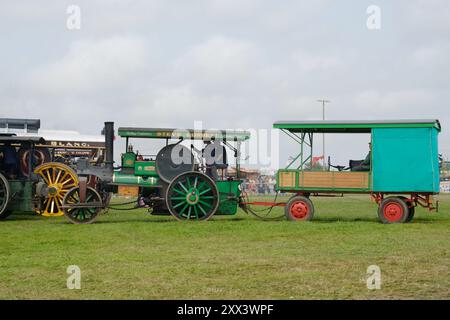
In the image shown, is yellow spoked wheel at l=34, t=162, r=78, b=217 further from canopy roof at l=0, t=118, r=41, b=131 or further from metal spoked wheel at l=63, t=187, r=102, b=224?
canopy roof at l=0, t=118, r=41, b=131

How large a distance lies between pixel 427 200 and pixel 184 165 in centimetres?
541

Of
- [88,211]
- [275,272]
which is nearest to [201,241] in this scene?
[275,272]

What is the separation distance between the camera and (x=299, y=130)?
1620 centimetres

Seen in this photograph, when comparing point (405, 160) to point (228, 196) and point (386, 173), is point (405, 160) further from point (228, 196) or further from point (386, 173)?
point (228, 196)

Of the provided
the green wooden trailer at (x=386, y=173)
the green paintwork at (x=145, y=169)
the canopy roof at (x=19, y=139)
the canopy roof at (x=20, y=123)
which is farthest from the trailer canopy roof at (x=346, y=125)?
the canopy roof at (x=20, y=123)

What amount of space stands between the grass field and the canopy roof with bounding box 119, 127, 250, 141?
2.04 m

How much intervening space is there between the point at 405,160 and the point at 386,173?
0.50 meters

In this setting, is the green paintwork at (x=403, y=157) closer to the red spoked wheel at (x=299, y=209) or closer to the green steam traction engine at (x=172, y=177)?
the red spoked wheel at (x=299, y=209)

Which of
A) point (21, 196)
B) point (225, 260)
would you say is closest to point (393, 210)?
point (225, 260)

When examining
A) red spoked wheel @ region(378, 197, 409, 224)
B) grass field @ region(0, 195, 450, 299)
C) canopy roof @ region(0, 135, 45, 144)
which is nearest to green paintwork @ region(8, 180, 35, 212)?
canopy roof @ region(0, 135, 45, 144)

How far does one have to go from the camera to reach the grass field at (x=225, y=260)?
712 cm

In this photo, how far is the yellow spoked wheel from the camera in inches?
685
